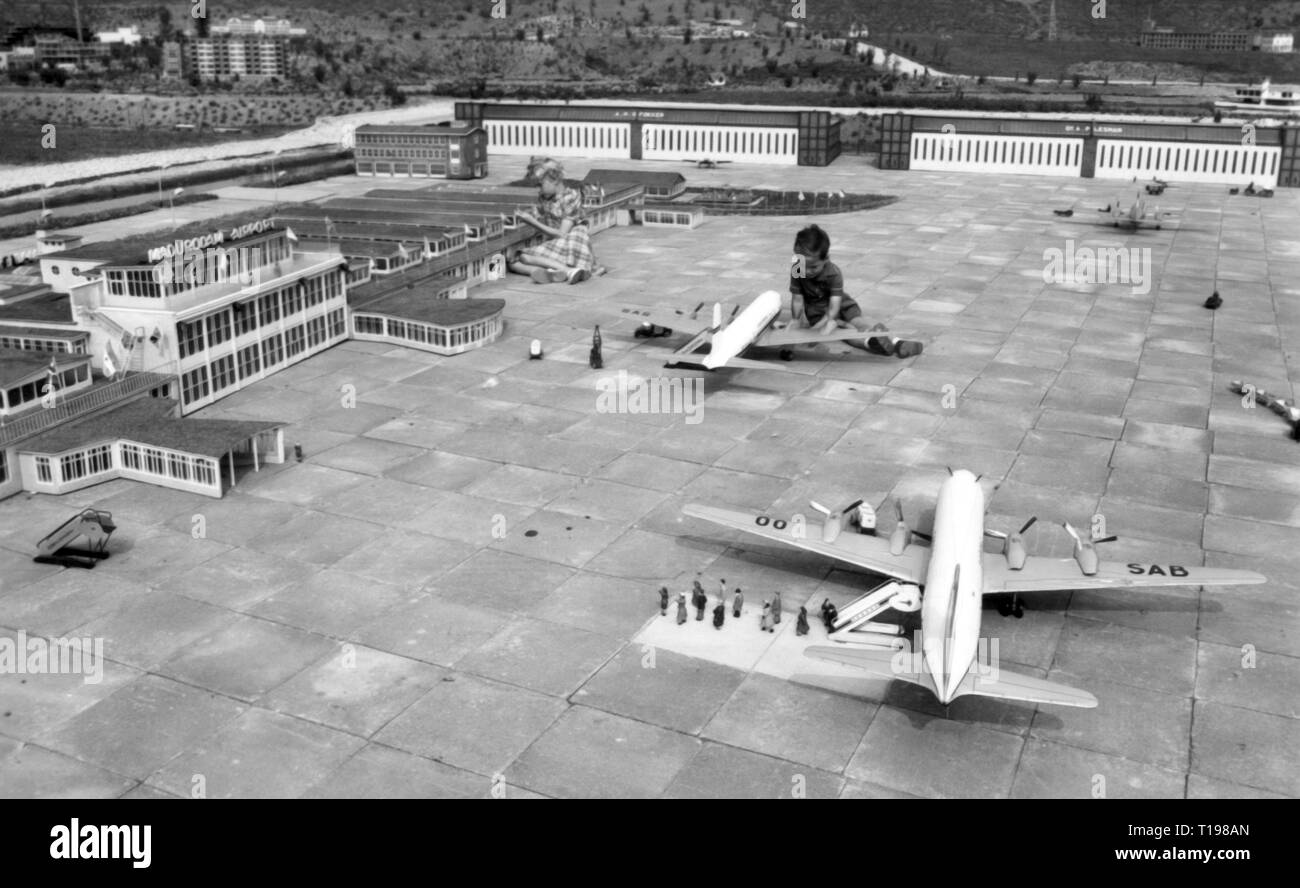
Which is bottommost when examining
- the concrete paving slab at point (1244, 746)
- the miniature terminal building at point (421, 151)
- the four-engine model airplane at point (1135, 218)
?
the concrete paving slab at point (1244, 746)

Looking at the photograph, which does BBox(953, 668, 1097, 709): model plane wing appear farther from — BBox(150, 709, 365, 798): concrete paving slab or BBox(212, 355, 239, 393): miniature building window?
BBox(212, 355, 239, 393): miniature building window

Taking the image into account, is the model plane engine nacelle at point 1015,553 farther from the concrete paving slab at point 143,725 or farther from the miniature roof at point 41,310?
the miniature roof at point 41,310

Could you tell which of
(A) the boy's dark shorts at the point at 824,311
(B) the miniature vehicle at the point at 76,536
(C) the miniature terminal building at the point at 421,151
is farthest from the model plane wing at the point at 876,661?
(C) the miniature terminal building at the point at 421,151

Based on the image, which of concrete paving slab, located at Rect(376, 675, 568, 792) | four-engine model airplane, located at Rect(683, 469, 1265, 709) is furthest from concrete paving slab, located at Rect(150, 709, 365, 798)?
four-engine model airplane, located at Rect(683, 469, 1265, 709)

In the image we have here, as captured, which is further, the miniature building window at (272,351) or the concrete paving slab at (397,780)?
the miniature building window at (272,351)

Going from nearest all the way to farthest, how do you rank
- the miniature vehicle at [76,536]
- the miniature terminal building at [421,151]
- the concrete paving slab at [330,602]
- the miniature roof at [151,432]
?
the concrete paving slab at [330,602] → the miniature vehicle at [76,536] → the miniature roof at [151,432] → the miniature terminal building at [421,151]

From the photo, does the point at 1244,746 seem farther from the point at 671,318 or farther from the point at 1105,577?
the point at 671,318
